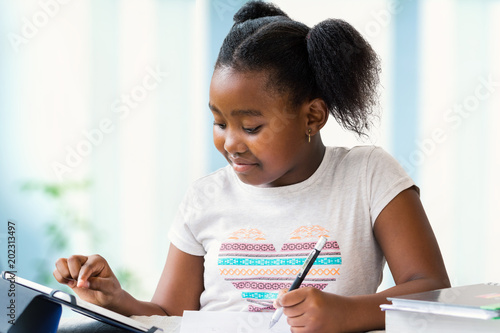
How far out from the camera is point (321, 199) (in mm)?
1101

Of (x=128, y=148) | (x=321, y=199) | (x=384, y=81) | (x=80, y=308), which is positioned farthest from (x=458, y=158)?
(x=80, y=308)

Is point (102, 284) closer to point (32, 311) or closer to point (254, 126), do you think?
point (32, 311)

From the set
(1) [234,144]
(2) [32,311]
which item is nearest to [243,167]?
(1) [234,144]

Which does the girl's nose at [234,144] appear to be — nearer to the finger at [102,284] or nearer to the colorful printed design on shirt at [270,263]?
the colorful printed design on shirt at [270,263]

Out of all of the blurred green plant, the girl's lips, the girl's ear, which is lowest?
the blurred green plant

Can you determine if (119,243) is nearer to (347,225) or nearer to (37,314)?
(347,225)

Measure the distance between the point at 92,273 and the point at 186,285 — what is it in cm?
23

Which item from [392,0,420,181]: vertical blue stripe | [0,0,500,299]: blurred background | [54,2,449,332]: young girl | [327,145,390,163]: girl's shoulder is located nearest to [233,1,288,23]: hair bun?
[54,2,449,332]: young girl

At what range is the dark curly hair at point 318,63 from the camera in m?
1.03

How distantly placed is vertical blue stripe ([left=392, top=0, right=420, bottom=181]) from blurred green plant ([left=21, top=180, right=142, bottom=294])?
1362mm

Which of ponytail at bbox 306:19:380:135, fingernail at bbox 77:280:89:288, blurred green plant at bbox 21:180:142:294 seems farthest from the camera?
blurred green plant at bbox 21:180:142:294

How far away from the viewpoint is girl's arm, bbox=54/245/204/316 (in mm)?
932

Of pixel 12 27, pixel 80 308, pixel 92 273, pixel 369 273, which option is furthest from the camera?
pixel 12 27

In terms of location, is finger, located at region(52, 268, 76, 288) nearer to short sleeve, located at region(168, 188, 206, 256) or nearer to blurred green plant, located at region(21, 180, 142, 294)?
short sleeve, located at region(168, 188, 206, 256)
